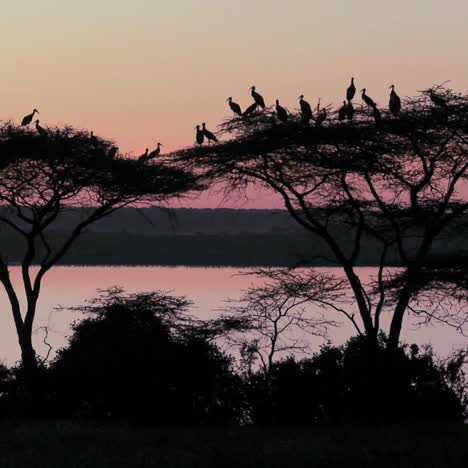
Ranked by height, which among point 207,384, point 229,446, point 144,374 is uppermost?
point 144,374

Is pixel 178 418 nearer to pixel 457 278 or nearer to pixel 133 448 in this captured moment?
pixel 133 448

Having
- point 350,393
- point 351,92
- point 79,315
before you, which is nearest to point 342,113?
point 351,92

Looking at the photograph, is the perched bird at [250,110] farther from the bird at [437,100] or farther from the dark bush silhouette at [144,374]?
the dark bush silhouette at [144,374]

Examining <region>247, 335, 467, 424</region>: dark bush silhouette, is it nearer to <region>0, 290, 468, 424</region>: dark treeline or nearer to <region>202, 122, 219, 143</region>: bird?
<region>0, 290, 468, 424</region>: dark treeline

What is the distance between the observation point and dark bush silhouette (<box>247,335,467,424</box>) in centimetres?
2717

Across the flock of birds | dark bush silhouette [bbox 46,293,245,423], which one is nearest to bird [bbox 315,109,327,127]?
the flock of birds

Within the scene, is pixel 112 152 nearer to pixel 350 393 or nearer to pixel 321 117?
pixel 321 117

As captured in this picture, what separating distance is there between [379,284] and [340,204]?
2.57 metres

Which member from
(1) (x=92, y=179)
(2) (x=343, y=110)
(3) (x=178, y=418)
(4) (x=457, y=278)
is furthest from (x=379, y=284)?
(1) (x=92, y=179)

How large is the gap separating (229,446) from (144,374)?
24.8 feet

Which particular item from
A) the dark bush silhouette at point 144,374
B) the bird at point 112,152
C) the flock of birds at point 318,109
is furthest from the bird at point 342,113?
the bird at point 112,152

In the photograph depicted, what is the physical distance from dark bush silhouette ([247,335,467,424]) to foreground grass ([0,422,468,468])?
4.31 feet

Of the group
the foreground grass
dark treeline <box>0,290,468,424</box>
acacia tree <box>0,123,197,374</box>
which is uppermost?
acacia tree <box>0,123,197,374</box>

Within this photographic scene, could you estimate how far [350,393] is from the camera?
27422 mm
